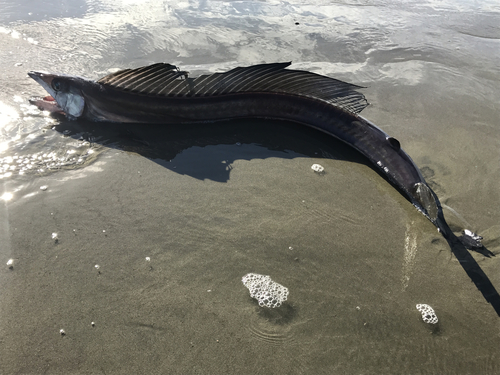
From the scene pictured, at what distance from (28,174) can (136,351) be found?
2396mm

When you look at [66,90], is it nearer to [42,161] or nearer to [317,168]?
[42,161]

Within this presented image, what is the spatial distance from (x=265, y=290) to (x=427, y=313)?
1246 mm

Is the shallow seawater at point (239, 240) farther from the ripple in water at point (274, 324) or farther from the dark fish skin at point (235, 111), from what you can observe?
the dark fish skin at point (235, 111)

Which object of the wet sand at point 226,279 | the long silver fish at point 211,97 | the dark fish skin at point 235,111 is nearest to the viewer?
the wet sand at point 226,279

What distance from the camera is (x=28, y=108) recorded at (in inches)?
168

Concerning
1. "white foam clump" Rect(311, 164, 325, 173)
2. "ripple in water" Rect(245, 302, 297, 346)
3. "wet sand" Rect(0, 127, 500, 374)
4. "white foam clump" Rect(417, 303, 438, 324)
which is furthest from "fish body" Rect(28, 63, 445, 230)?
"ripple in water" Rect(245, 302, 297, 346)

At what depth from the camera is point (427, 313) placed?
230cm

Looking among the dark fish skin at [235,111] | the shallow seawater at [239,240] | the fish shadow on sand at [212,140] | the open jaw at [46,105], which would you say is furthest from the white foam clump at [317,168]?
the open jaw at [46,105]

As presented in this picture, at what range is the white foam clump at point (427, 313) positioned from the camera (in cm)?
226

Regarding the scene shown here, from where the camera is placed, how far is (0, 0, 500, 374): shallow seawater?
6.79 feet

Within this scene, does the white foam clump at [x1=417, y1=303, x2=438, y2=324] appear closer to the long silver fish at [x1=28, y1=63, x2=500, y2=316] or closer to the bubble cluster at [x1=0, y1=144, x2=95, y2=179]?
the long silver fish at [x1=28, y1=63, x2=500, y2=316]

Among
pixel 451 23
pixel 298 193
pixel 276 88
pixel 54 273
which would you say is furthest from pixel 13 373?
pixel 451 23

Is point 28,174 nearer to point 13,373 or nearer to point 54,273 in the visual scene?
point 54,273

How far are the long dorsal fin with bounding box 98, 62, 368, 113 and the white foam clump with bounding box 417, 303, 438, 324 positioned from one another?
2559 mm
